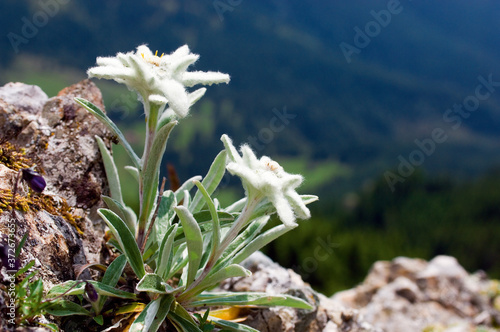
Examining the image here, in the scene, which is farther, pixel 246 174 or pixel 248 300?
pixel 248 300

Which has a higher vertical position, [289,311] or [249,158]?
[249,158]

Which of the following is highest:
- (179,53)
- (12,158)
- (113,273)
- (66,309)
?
(179,53)

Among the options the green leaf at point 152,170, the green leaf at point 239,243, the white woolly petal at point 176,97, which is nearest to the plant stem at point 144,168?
the green leaf at point 152,170

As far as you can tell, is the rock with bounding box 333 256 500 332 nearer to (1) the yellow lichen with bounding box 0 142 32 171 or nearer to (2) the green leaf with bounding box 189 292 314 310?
(2) the green leaf with bounding box 189 292 314 310

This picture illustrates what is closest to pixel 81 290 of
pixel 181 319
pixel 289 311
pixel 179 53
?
pixel 181 319

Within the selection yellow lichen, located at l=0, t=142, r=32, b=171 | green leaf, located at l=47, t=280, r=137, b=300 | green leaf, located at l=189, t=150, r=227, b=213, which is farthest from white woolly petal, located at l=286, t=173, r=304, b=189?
yellow lichen, located at l=0, t=142, r=32, b=171

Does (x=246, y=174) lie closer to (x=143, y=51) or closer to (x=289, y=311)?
(x=143, y=51)
